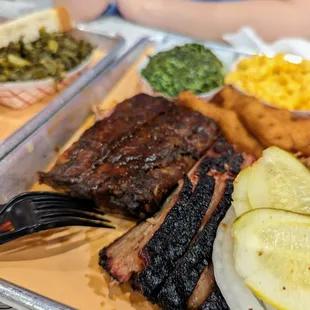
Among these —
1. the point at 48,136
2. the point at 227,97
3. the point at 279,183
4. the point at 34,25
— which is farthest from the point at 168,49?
the point at 279,183

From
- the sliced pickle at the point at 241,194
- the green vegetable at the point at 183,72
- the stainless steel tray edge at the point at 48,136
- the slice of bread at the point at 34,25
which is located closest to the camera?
the sliced pickle at the point at 241,194

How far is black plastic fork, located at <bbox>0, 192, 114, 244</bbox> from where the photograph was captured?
1885 mm

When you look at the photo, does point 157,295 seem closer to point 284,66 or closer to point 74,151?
point 74,151

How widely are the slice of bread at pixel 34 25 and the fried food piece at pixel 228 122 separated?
1.43 meters

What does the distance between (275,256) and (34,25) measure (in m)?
2.70

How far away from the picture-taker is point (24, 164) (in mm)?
2354

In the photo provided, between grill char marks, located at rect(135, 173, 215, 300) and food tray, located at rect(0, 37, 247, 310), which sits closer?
grill char marks, located at rect(135, 173, 215, 300)

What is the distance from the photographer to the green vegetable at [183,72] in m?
2.97

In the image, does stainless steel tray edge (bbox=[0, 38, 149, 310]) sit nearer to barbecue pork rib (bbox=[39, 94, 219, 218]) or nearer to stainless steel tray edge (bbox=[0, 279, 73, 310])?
stainless steel tray edge (bbox=[0, 279, 73, 310])

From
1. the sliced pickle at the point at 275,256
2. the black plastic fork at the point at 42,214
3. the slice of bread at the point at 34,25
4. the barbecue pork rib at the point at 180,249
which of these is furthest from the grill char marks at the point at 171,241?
the slice of bread at the point at 34,25

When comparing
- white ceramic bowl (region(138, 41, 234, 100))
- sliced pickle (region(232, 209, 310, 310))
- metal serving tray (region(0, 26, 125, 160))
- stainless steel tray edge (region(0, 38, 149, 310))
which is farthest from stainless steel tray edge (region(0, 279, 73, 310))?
white ceramic bowl (region(138, 41, 234, 100))

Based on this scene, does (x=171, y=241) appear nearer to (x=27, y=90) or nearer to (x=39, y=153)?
(x=39, y=153)

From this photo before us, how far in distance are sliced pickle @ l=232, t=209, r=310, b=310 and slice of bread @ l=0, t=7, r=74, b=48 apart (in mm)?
2447

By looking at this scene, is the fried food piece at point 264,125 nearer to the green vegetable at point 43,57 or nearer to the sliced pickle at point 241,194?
the sliced pickle at point 241,194
